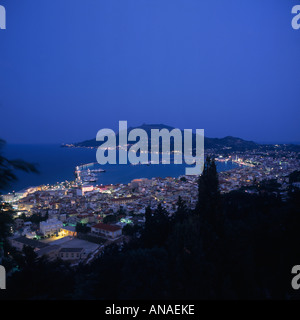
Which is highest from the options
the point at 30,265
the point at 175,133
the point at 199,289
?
the point at 175,133

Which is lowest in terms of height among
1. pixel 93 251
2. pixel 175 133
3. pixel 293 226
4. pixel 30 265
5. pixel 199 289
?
pixel 93 251

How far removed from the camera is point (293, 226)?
14.4 feet
